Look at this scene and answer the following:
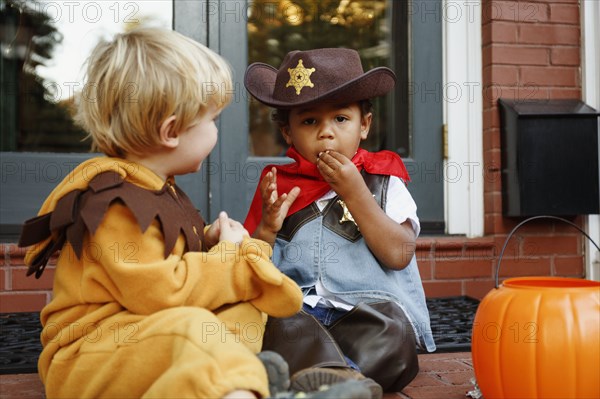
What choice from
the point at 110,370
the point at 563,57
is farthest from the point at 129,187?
the point at 563,57

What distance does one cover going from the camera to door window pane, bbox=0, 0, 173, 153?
11.8 ft

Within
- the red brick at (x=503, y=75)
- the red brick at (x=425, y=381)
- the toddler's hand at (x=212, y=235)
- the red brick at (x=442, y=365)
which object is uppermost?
the red brick at (x=503, y=75)

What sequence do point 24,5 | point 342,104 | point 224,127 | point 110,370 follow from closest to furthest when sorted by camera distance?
point 110,370
point 342,104
point 224,127
point 24,5

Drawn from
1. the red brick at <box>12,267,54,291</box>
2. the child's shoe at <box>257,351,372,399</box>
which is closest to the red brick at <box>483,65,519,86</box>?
the child's shoe at <box>257,351,372,399</box>

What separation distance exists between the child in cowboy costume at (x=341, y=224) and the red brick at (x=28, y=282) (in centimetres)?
131

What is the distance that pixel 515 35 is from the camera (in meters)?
3.54

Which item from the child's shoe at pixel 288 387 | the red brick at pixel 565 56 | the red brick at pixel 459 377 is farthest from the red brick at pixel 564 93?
the child's shoe at pixel 288 387

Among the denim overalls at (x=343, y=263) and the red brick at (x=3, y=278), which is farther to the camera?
the red brick at (x=3, y=278)

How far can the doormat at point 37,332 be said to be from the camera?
237 centimetres

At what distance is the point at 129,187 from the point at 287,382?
622mm

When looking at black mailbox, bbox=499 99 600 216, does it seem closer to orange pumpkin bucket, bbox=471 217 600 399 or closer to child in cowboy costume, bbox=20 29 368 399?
orange pumpkin bucket, bbox=471 217 600 399

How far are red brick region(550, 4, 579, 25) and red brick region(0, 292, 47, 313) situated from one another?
294 centimetres

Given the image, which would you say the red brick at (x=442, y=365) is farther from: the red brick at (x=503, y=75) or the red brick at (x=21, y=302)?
the red brick at (x=21, y=302)

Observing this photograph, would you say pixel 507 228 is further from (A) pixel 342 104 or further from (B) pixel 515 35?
(A) pixel 342 104
